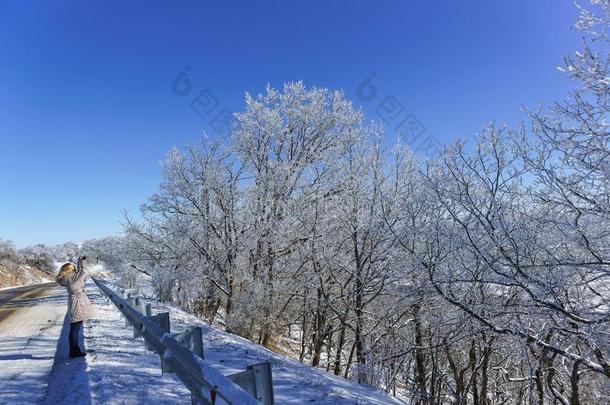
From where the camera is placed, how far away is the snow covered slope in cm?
409

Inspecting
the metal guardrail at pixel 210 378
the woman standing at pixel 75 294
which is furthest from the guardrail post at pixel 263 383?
the woman standing at pixel 75 294

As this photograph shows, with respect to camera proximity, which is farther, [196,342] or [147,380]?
[147,380]

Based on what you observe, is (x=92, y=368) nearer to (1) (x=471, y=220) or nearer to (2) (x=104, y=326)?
(2) (x=104, y=326)

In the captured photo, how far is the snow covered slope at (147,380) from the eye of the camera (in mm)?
4094

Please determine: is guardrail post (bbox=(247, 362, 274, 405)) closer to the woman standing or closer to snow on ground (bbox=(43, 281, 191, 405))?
snow on ground (bbox=(43, 281, 191, 405))

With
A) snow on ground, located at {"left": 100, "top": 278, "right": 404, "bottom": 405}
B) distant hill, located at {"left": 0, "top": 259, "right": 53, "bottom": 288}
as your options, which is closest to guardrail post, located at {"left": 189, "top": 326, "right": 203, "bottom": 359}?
snow on ground, located at {"left": 100, "top": 278, "right": 404, "bottom": 405}

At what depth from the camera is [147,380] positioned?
464 cm

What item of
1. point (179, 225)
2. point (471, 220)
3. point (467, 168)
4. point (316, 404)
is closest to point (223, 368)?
point (316, 404)

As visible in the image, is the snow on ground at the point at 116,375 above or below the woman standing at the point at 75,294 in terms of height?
below

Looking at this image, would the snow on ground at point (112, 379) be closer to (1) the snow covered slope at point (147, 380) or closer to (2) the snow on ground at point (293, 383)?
(1) the snow covered slope at point (147, 380)

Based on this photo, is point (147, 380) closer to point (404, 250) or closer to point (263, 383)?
point (263, 383)

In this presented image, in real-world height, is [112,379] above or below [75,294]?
below

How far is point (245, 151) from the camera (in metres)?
15.8

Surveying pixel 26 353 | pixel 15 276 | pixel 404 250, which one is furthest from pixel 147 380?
pixel 15 276
